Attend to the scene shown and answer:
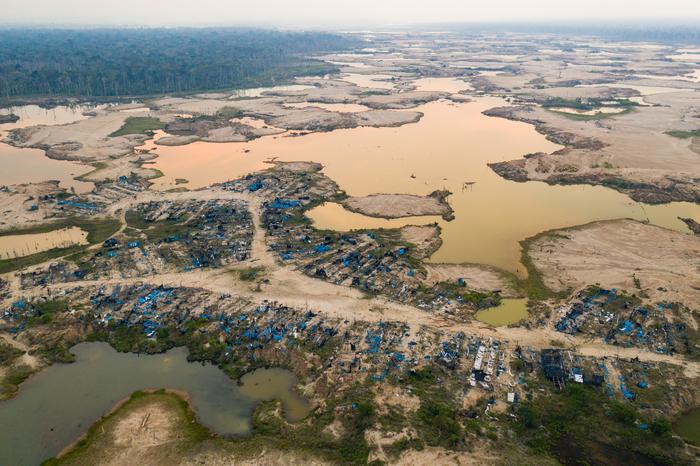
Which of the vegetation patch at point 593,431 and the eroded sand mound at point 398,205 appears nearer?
the vegetation patch at point 593,431

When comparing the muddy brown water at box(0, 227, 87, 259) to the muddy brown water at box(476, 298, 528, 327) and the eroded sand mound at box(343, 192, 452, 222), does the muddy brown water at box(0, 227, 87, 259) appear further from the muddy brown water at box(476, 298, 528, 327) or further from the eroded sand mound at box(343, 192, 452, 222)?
the muddy brown water at box(476, 298, 528, 327)

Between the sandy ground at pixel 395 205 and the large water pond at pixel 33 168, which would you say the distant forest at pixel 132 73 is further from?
the sandy ground at pixel 395 205

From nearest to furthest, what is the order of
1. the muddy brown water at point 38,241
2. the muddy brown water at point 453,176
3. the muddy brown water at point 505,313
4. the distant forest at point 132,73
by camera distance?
1. the muddy brown water at point 505,313
2. the muddy brown water at point 38,241
3. the muddy brown water at point 453,176
4. the distant forest at point 132,73

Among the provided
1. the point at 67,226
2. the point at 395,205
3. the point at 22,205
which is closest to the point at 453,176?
Answer: the point at 395,205

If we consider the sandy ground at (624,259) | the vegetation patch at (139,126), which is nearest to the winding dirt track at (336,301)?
the sandy ground at (624,259)

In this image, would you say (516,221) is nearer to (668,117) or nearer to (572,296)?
(572,296)

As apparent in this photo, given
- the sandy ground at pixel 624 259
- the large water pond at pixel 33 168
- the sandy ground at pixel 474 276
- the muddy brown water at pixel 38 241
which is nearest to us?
the sandy ground at pixel 624 259

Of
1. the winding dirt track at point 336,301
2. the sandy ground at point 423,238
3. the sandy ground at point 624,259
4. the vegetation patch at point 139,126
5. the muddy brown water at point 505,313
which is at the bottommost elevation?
the muddy brown water at point 505,313

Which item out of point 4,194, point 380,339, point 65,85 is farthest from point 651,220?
point 65,85
